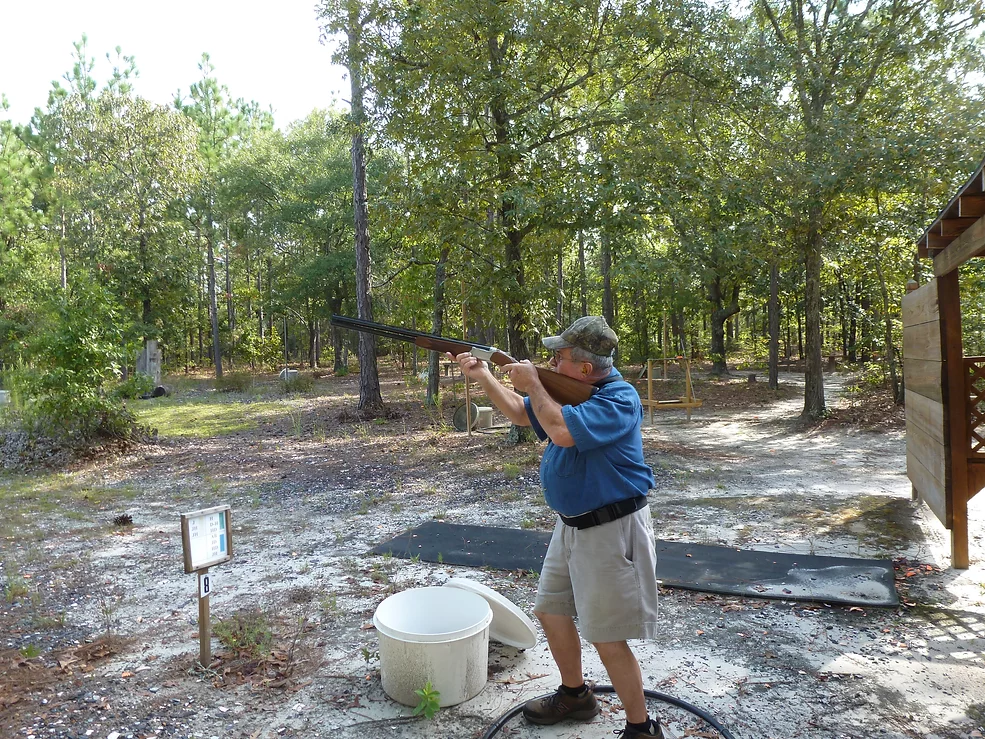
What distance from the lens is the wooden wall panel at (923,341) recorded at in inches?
195

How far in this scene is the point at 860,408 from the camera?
13.1m

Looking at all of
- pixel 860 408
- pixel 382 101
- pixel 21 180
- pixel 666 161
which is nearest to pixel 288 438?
pixel 382 101

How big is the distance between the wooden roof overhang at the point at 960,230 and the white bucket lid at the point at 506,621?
11.4 ft

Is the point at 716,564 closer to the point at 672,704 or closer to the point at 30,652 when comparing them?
the point at 672,704

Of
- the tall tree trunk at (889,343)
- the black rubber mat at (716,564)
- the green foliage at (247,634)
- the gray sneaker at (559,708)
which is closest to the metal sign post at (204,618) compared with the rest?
the green foliage at (247,634)

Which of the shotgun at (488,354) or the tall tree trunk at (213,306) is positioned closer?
the shotgun at (488,354)

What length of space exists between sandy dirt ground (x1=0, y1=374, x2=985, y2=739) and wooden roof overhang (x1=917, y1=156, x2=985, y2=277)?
2.21 meters

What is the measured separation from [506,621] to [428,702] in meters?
0.64

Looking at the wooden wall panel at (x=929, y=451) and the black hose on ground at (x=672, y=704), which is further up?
the wooden wall panel at (x=929, y=451)

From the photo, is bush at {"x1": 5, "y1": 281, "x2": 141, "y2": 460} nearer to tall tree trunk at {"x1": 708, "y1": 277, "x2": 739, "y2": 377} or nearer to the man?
the man

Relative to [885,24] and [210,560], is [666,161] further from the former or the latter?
[210,560]

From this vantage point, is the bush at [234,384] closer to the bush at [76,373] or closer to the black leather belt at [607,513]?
the bush at [76,373]

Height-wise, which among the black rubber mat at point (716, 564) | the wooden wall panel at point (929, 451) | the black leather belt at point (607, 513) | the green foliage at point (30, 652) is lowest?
the black rubber mat at point (716, 564)

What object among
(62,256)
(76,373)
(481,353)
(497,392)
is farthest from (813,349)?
(62,256)
